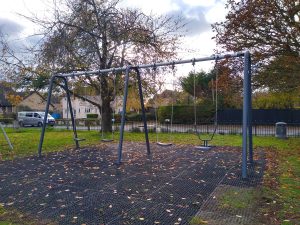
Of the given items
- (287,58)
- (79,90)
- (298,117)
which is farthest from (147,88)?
(298,117)

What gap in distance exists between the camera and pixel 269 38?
13.1 m

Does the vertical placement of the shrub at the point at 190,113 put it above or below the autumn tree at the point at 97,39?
below

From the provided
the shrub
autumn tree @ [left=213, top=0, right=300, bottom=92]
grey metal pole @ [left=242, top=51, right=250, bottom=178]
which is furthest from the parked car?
grey metal pole @ [left=242, top=51, right=250, bottom=178]

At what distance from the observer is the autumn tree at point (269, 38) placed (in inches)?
492

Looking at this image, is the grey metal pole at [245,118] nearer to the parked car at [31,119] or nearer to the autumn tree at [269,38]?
the autumn tree at [269,38]

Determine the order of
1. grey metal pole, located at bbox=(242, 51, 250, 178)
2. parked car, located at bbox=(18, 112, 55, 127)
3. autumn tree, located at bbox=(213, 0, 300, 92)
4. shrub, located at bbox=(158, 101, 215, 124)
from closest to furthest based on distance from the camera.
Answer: grey metal pole, located at bbox=(242, 51, 250, 178), autumn tree, located at bbox=(213, 0, 300, 92), shrub, located at bbox=(158, 101, 215, 124), parked car, located at bbox=(18, 112, 55, 127)

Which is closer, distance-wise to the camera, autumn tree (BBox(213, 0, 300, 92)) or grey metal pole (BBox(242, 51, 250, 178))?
grey metal pole (BBox(242, 51, 250, 178))

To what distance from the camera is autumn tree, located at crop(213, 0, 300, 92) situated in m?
12.5

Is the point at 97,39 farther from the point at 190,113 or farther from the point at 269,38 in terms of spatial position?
the point at 190,113

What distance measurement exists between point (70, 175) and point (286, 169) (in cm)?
523

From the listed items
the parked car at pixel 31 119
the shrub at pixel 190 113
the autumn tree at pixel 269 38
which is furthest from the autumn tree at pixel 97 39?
the parked car at pixel 31 119

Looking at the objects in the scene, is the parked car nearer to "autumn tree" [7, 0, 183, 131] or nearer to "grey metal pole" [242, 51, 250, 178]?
"autumn tree" [7, 0, 183, 131]

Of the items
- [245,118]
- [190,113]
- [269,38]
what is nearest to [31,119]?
[190,113]

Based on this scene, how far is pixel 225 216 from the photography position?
4.31 metres
